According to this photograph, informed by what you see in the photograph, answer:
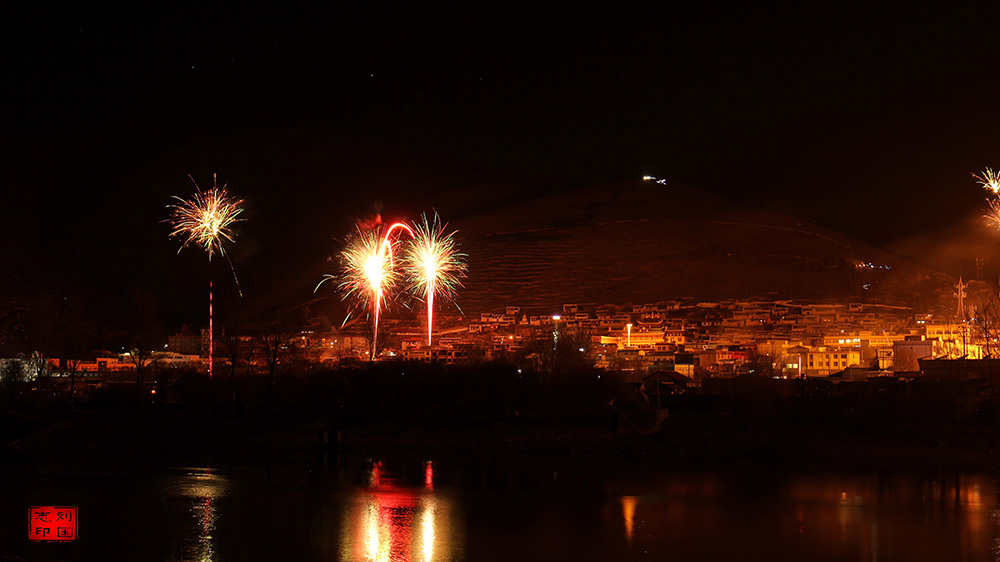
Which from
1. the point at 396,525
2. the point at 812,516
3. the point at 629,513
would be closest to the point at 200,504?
the point at 396,525

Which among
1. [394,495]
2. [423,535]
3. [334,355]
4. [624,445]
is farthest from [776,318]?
[423,535]

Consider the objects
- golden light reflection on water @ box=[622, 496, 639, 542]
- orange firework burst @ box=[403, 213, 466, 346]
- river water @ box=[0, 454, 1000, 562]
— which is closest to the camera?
river water @ box=[0, 454, 1000, 562]

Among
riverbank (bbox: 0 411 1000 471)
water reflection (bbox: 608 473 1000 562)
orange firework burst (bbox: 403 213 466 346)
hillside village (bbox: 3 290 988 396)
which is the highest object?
orange firework burst (bbox: 403 213 466 346)

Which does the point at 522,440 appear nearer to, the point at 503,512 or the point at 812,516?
the point at 503,512

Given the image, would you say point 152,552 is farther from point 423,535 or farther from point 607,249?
point 607,249

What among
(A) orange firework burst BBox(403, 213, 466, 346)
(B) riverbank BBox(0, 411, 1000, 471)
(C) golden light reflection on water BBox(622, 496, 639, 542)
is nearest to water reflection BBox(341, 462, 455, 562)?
(C) golden light reflection on water BBox(622, 496, 639, 542)

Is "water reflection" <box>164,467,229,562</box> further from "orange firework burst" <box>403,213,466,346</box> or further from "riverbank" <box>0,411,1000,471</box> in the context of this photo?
"orange firework burst" <box>403,213,466,346</box>

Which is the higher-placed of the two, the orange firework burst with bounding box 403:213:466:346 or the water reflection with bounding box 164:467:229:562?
the orange firework burst with bounding box 403:213:466:346
